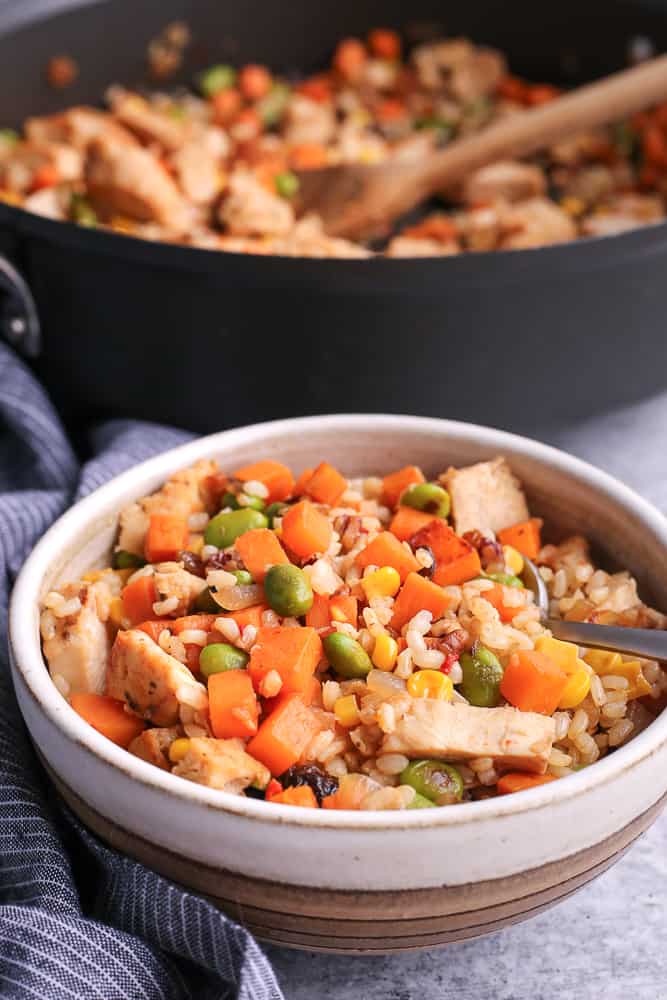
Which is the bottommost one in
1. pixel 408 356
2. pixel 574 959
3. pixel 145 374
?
pixel 574 959

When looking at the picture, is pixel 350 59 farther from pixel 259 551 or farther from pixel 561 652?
pixel 561 652

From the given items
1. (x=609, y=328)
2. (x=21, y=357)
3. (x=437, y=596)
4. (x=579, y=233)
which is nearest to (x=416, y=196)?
(x=579, y=233)

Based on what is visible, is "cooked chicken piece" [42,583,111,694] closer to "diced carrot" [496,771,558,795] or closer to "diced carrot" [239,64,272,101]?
"diced carrot" [496,771,558,795]

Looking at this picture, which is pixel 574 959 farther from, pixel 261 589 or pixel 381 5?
pixel 381 5

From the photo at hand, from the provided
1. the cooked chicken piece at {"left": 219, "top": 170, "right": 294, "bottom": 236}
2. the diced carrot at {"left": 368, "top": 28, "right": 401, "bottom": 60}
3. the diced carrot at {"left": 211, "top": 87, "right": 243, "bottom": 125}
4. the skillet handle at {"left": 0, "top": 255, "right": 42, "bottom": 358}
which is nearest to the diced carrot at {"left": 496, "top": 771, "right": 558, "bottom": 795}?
the skillet handle at {"left": 0, "top": 255, "right": 42, "bottom": 358}

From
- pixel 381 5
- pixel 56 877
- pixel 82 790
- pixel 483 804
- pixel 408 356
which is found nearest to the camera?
pixel 483 804
